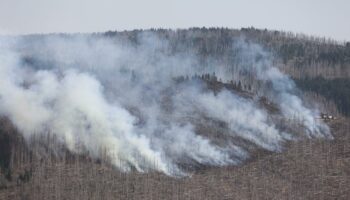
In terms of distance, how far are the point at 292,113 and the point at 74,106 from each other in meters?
63.4

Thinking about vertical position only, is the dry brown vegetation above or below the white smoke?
below

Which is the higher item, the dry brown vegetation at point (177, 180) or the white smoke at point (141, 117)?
the white smoke at point (141, 117)

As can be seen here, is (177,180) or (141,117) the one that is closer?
(177,180)

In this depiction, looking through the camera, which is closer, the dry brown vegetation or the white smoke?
the dry brown vegetation

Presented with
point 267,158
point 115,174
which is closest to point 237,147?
point 267,158

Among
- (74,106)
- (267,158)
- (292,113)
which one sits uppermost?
(292,113)

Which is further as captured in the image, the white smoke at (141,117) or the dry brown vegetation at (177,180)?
the white smoke at (141,117)

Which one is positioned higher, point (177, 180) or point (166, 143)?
point (166, 143)

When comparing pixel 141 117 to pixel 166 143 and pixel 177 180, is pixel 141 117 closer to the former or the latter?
pixel 166 143

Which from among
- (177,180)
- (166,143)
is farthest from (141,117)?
(177,180)

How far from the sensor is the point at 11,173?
359 feet

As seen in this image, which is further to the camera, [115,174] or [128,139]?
[128,139]

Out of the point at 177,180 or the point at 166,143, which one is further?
the point at 166,143

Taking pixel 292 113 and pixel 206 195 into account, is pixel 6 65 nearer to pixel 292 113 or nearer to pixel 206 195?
pixel 206 195
